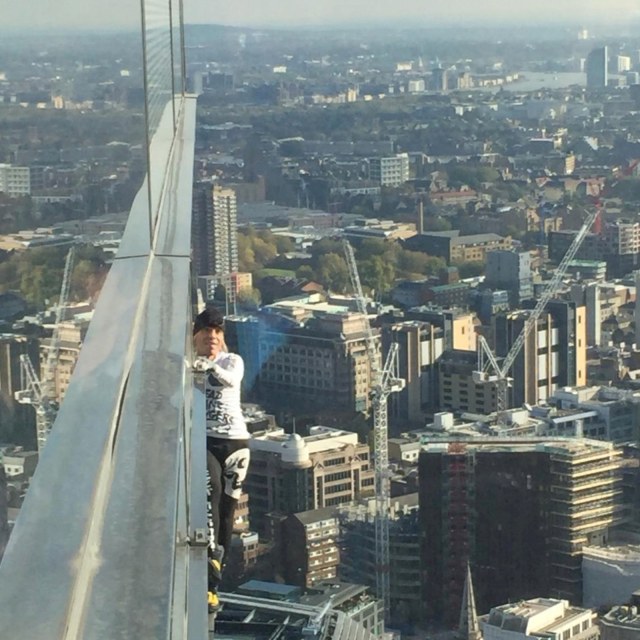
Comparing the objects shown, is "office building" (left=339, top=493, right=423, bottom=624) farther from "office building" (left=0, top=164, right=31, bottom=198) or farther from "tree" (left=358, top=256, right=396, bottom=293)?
"office building" (left=0, top=164, right=31, bottom=198)

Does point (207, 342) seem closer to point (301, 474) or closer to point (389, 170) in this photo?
point (301, 474)

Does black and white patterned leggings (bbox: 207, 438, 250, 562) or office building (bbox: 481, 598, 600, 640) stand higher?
black and white patterned leggings (bbox: 207, 438, 250, 562)

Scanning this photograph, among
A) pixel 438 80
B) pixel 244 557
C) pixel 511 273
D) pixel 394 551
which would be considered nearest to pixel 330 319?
pixel 511 273

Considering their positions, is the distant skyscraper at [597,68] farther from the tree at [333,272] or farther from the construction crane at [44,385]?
the construction crane at [44,385]

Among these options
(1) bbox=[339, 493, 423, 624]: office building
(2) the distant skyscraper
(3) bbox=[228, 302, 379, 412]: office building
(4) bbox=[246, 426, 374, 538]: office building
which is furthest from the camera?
(2) the distant skyscraper

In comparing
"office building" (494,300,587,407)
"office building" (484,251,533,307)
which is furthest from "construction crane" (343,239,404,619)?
"office building" (484,251,533,307)

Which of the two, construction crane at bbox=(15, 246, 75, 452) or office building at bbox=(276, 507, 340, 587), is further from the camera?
office building at bbox=(276, 507, 340, 587)
